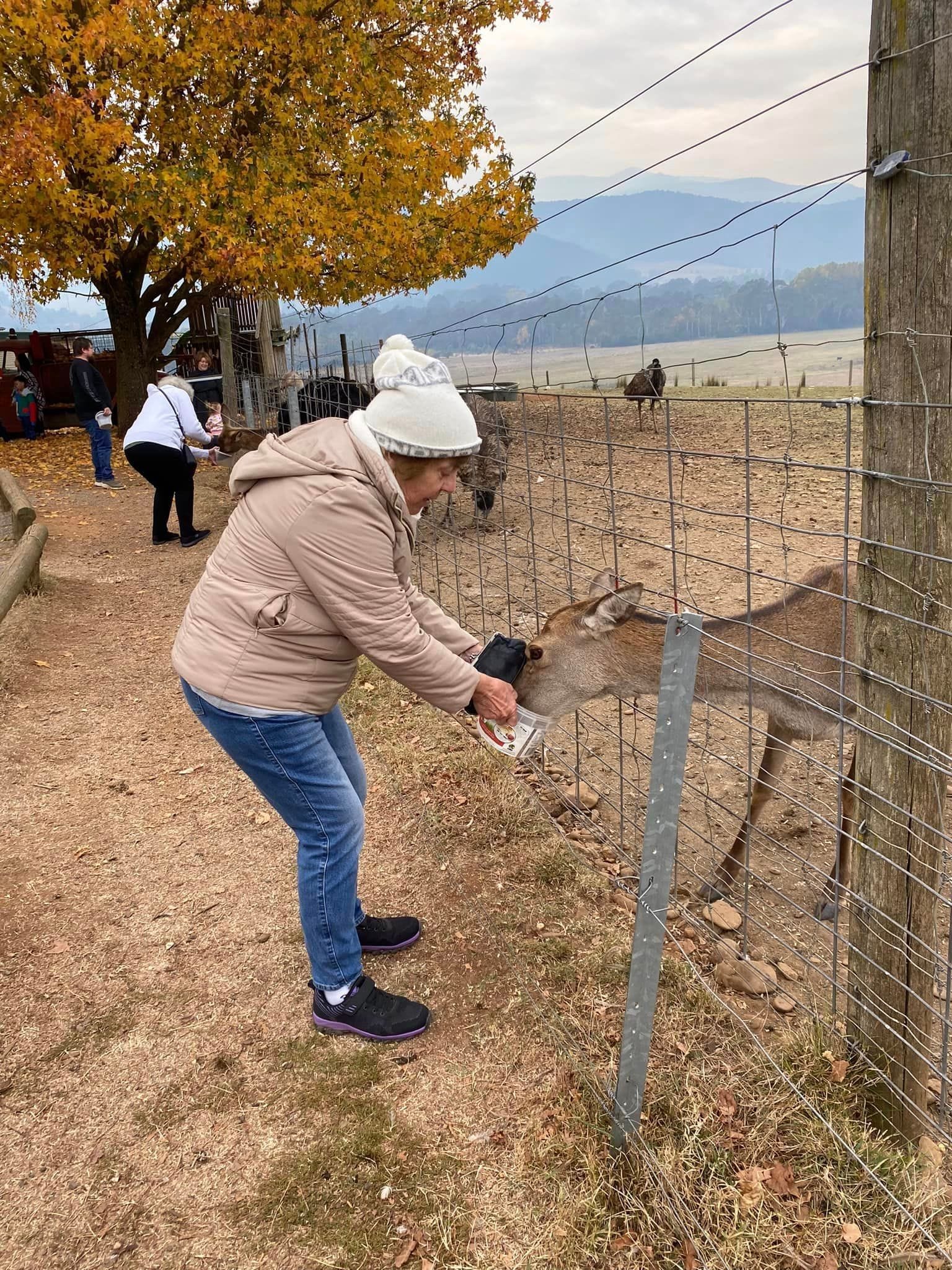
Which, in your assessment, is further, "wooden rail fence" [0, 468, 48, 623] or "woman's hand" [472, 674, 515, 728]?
"wooden rail fence" [0, 468, 48, 623]

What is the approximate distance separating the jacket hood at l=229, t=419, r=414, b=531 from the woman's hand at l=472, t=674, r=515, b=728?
0.56 m

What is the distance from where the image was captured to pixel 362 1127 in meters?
2.82

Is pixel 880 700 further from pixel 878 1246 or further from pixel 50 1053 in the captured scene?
pixel 50 1053

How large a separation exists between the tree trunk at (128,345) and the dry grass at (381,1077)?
13082mm

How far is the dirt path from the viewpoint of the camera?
101 inches

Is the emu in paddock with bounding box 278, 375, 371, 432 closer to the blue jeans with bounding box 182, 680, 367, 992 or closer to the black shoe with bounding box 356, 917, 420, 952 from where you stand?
the black shoe with bounding box 356, 917, 420, 952

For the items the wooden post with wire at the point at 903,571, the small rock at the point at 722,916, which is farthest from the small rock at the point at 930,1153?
the small rock at the point at 722,916

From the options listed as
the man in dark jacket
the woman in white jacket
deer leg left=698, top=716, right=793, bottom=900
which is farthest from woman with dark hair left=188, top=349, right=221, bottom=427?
deer leg left=698, top=716, right=793, bottom=900

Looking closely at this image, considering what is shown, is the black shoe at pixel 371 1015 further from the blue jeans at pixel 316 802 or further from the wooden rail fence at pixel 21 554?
the wooden rail fence at pixel 21 554

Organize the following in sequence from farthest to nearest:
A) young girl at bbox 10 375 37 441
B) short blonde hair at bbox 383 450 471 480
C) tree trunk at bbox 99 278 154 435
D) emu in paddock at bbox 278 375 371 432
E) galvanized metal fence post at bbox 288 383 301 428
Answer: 1. young girl at bbox 10 375 37 441
2. tree trunk at bbox 99 278 154 435
3. emu in paddock at bbox 278 375 371 432
4. galvanized metal fence post at bbox 288 383 301 428
5. short blonde hair at bbox 383 450 471 480

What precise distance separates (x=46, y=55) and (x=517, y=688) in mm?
11962

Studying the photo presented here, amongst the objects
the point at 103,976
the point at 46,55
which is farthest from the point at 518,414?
the point at 103,976

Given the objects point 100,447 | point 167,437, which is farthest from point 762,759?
point 100,447

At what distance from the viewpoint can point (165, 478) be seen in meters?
9.19
